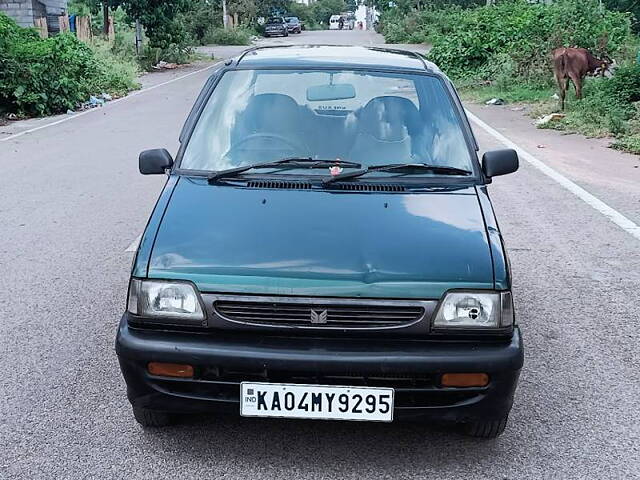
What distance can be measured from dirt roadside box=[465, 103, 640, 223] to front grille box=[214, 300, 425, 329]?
543 cm

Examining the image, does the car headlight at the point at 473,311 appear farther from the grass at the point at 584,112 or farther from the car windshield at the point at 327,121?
the grass at the point at 584,112

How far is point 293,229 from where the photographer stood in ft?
11.8

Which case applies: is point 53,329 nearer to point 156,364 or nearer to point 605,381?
point 156,364

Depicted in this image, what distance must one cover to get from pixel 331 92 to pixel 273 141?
571 mm

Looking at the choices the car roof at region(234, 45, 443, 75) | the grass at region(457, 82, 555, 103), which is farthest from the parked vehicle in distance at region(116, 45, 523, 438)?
the grass at region(457, 82, 555, 103)

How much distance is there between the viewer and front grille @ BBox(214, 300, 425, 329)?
128 inches

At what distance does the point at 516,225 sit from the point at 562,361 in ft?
10.7

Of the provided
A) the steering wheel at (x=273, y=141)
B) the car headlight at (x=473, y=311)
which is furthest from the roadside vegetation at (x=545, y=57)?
the car headlight at (x=473, y=311)

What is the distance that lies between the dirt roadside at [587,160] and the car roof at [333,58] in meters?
3.87

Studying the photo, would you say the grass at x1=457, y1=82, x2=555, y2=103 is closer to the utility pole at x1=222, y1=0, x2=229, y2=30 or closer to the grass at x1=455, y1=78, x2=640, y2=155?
the grass at x1=455, y1=78, x2=640, y2=155

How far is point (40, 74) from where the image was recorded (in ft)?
58.9

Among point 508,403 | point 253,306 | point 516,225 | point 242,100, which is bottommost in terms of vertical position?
point 516,225

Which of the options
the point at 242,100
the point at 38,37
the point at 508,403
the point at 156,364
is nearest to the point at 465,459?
the point at 508,403

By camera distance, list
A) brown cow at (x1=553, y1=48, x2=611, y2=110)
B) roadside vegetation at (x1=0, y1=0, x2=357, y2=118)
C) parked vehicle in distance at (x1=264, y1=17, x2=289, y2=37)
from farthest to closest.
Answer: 1. parked vehicle in distance at (x1=264, y1=17, x2=289, y2=37)
2. roadside vegetation at (x1=0, y1=0, x2=357, y2=118)
3. brown cow at (x1=553, y1=48, x2=611, y2=110)
